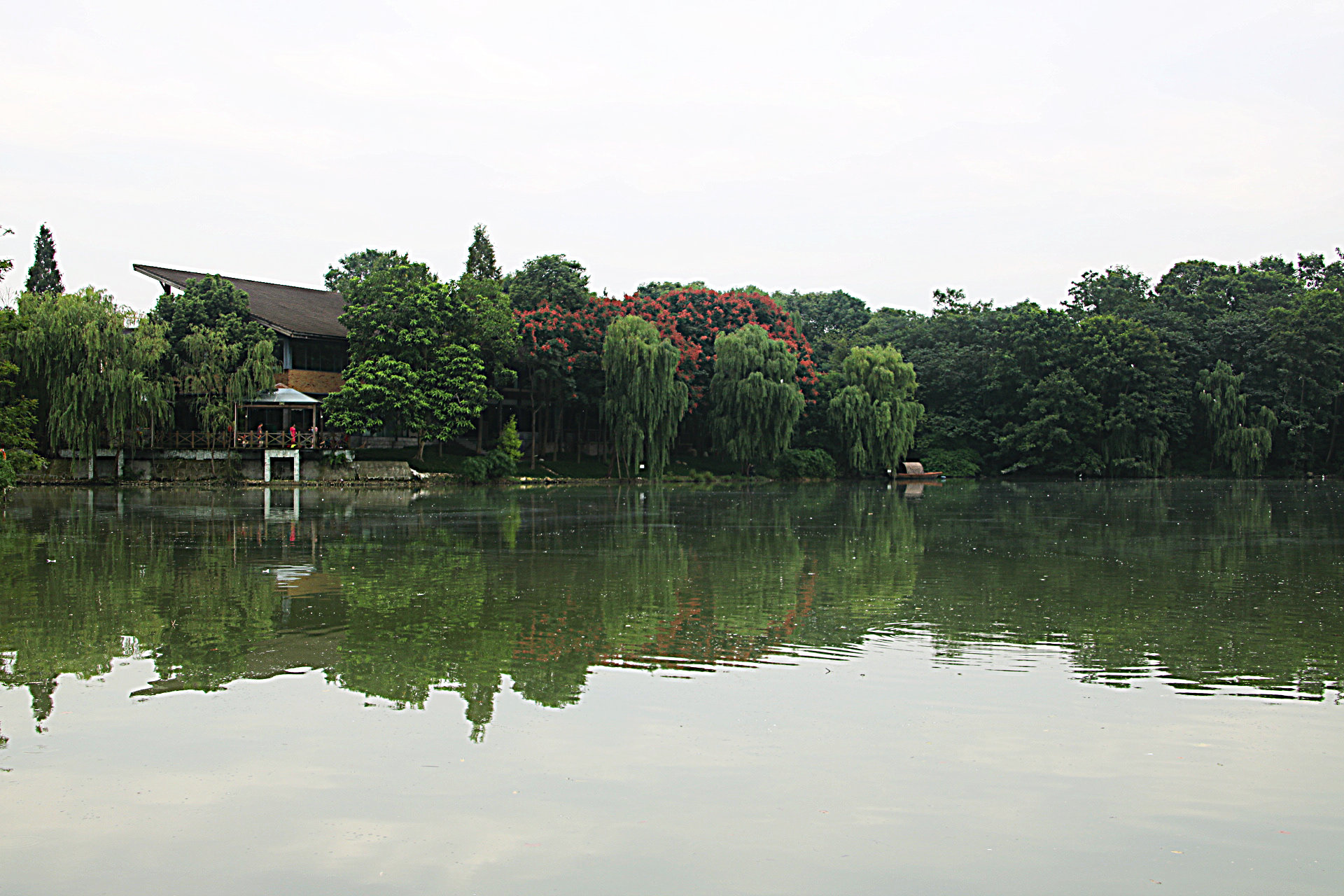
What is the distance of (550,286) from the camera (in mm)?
49375

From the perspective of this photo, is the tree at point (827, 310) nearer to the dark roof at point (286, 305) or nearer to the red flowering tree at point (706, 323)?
the red flowering tree at point (706, 323)

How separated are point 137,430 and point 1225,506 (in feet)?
118

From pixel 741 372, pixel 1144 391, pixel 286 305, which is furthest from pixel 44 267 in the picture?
pixel 1144 391

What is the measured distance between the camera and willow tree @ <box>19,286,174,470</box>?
36.6 m

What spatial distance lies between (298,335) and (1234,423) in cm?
4423

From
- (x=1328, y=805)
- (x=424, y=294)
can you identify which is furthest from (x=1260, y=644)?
(x=424, y=294)

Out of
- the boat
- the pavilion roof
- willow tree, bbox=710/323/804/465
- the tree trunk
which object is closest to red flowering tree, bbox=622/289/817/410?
willow tree, bbox=710/323/804/465

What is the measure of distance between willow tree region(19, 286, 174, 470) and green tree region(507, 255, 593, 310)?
50.8 feet

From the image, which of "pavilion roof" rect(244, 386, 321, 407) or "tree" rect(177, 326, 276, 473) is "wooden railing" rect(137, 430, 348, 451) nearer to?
"tree" rect(177, 326, 276, 473)

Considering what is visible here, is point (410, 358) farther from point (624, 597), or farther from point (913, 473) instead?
point (624, 597)

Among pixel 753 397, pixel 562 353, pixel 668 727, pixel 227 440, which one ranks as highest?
pixel 562 353

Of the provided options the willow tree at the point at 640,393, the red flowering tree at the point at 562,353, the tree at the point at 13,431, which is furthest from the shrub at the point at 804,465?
the tree at the point at 13,431

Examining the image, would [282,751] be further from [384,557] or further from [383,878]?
[384,557]

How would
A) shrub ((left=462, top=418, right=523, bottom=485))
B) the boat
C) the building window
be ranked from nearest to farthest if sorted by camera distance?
1. shrub ((left=462, top=418, right=523, bottom=485))
2. the building window
3. the boat
